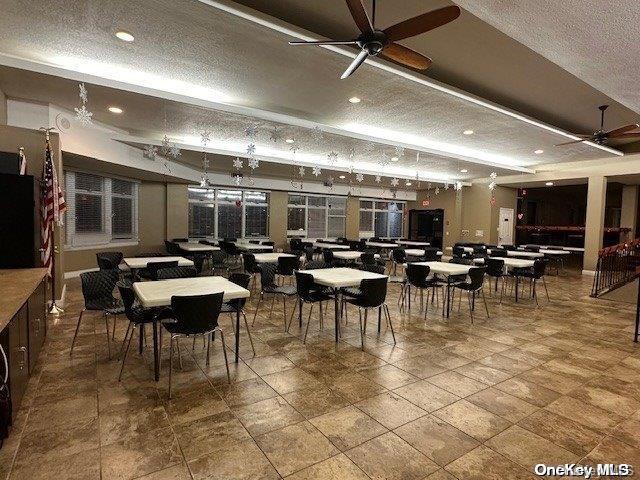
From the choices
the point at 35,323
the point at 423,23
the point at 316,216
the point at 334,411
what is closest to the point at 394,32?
the point at 423,23

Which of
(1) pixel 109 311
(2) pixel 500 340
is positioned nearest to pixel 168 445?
(1) pixel 109 311

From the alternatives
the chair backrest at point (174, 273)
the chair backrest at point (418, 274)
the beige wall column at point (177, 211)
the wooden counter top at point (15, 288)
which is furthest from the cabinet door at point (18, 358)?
the beige wall column at point (177, 211)

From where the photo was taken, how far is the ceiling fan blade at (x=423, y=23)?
8.95ft

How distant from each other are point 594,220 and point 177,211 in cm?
1323

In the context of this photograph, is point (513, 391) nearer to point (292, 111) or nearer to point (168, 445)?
point (168, 445)

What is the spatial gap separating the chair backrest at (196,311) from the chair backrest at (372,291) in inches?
69.3

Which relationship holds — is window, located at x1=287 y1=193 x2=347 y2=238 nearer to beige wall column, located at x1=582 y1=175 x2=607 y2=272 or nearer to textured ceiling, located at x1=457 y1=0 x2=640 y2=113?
beige wall column, located at x1=582 y1=175 x2=607 y2=272

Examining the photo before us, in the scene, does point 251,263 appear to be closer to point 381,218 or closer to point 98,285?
point 98,285

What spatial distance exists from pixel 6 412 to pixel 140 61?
4.06 metres

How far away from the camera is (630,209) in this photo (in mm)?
12297

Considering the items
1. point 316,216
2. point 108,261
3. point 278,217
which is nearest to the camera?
point 108,261

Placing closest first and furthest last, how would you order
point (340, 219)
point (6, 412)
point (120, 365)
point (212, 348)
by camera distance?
1. point (6, 412)
2. point (120, 365)
3. point (212, 348)
4. point (340, 219)

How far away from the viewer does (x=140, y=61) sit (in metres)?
4.46

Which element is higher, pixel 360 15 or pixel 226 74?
pixel 226 74
